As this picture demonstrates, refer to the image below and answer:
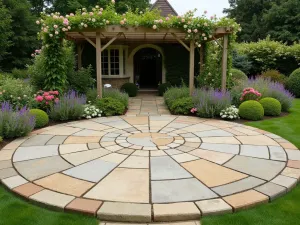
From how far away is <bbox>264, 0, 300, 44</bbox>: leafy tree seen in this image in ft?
74.3

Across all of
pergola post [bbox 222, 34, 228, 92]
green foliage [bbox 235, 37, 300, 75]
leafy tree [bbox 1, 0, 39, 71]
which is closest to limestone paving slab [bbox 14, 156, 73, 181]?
pergola post [bbox 222, 34, 228, 92]

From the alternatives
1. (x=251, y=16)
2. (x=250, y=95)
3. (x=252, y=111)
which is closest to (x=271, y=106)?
(x=250, y=95)

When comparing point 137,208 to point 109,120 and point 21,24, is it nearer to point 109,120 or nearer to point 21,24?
point 109,120

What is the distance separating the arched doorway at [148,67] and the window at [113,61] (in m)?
1.41

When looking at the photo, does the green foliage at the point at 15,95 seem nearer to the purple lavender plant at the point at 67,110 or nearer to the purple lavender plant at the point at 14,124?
the purple lavender plant at the point at 67,110

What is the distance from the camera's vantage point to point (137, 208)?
8.87ft

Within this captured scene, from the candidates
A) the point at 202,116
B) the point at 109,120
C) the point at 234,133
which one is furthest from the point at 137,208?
the point at 202,116

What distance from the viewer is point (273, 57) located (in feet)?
48.2

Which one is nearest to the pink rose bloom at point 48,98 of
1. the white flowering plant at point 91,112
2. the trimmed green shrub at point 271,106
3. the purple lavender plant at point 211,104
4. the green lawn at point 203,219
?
the white flowering plant at point 91,112

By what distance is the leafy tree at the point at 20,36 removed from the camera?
19438 millimetres

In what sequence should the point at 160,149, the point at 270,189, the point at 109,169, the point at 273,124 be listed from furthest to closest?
the point at 273,124 < the point at 160,149 < the point at 109,169 < the point at 270,189

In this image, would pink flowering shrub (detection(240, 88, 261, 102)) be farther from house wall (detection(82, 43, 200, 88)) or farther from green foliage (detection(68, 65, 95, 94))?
house wall (detection(82, 43, 200, 88))

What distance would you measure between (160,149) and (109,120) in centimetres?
267

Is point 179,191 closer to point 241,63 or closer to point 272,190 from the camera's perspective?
point 272,190
